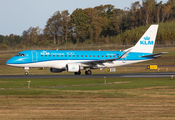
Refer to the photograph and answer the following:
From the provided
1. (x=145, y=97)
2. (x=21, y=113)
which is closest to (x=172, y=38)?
(x=145, y=97)

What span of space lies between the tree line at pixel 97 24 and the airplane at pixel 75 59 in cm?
6875

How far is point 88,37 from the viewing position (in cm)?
12912

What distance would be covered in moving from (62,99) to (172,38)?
3843 inches

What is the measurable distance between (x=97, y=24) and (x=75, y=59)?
295 feet

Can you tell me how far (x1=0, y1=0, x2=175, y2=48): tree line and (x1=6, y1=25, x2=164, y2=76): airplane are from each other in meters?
68.8

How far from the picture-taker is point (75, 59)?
42.8 meters

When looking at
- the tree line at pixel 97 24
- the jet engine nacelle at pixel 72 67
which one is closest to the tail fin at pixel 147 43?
the jet engine nacelle at pixel 72 67

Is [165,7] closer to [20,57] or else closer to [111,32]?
[111,32]

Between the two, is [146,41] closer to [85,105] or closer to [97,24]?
[85,105]

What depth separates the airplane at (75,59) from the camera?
135ft

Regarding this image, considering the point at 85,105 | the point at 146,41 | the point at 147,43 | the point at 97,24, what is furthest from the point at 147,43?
the point at 97,24

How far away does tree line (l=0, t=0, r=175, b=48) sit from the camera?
125281 mm

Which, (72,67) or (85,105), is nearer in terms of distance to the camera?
(85,105)

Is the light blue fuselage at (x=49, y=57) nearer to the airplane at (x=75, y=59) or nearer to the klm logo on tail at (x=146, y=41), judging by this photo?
the airplane at (x=75, y=59)
